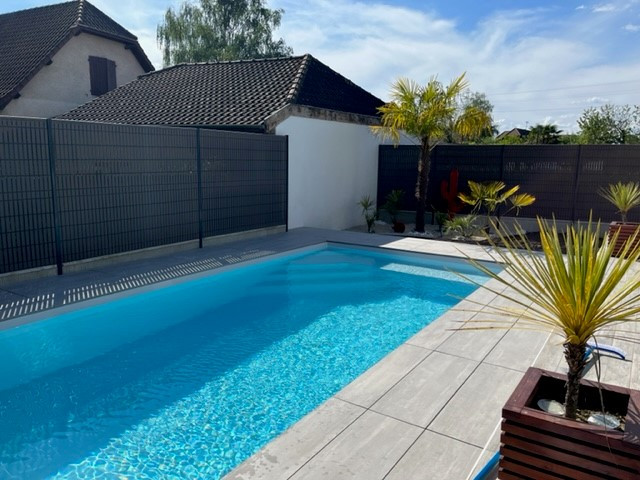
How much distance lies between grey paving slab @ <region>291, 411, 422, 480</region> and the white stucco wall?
1791 centimetres

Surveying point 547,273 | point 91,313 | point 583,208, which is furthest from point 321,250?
point 547,273

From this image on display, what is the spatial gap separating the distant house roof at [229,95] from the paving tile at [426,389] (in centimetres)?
Answer: 820

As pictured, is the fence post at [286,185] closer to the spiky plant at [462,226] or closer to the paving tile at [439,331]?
the spiky plant at [462,226]

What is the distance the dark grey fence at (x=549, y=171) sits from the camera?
12109mm

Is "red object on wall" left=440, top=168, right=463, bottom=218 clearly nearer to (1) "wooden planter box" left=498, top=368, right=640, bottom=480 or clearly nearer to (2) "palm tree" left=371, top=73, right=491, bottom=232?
(2) "palm tree" left=371, top=73, right=491, bottom=232

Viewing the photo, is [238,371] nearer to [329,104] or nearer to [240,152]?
[240,152]

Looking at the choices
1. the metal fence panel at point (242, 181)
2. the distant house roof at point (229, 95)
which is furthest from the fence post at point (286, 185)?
Result: the distant house roof at point (229, 95)

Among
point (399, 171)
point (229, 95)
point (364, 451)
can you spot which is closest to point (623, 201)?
point (399, 171)

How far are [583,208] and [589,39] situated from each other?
4.38 metres

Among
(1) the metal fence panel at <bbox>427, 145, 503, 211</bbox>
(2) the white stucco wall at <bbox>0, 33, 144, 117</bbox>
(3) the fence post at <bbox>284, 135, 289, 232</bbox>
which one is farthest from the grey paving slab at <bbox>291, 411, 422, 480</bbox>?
(2) the white stucco wall at <bbox>0, 33, 144, 117</bbox>

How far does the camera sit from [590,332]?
2.20 meters

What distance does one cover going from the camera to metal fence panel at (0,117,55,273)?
21.9ft

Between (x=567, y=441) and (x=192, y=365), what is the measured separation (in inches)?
157

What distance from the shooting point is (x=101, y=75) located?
19.4m
